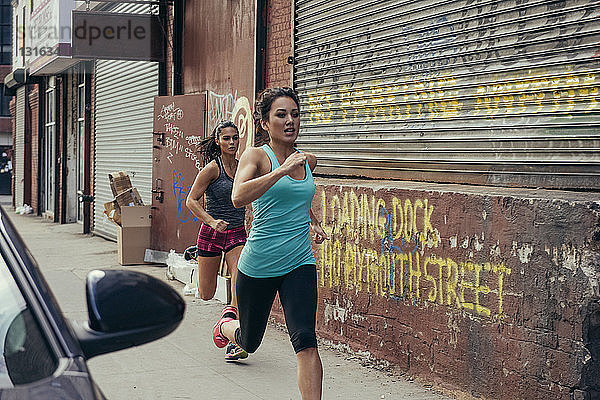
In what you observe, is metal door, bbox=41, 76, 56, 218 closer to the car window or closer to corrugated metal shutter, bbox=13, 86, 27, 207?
corrugated metal shutter, bbox=13, 86, 27, 207

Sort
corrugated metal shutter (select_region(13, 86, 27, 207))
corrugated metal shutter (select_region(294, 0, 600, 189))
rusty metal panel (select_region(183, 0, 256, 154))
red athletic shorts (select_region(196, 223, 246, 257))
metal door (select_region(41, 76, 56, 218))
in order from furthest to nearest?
corrugated metal shutter (select_region(13, 86, 27, 207))
metal door (select_region(41, 76, 56, 218))
rusty metal panel (select_region(183, 0, 256, 154))
red athletic shorts (select_region(196, 223, 246, 257))
corrugated metal shutter (select_region(294, 0, 600, 189))

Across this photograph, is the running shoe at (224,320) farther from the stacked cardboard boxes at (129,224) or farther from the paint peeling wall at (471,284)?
the stacked cardboard boxes at (129,224)

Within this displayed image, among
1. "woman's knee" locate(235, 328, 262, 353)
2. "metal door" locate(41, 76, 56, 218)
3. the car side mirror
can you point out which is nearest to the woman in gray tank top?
"woman's knee" locate(235, 328, 262, 353)

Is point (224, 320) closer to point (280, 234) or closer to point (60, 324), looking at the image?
point (280, 234)

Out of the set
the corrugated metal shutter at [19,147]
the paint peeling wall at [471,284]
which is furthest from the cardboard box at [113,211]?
the corrugated metal shutter at [19,147]

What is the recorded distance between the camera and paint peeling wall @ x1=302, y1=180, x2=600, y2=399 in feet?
16.5

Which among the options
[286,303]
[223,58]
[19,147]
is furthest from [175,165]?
[19,147]

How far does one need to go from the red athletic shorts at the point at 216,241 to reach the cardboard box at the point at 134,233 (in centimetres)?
586

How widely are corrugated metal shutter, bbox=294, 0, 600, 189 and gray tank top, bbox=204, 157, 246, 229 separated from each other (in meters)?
1.13

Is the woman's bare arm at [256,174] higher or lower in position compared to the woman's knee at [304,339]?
higher

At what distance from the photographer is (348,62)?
812cm

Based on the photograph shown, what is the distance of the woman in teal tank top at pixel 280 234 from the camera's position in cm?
497

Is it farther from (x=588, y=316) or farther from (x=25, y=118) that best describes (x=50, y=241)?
(x=588, y=316)

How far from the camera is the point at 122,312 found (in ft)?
7.59
